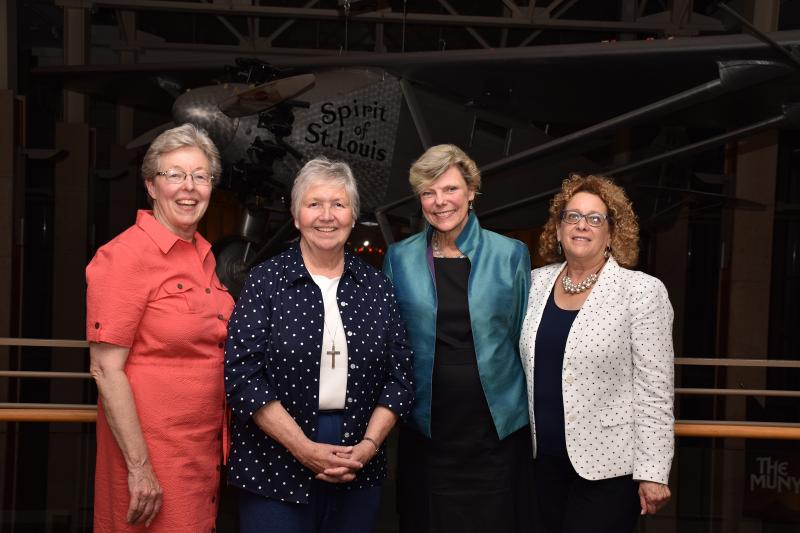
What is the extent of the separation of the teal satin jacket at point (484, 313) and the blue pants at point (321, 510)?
0.28 meters

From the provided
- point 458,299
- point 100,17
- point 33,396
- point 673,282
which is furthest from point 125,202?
point 458,299

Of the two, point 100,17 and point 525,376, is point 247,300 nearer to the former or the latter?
point 525,376

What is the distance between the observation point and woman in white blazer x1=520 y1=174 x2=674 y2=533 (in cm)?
178

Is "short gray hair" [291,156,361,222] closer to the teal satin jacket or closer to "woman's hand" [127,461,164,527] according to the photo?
the teal satin jacket

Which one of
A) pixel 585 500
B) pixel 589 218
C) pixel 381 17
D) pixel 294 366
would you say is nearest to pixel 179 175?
pixel 294 366

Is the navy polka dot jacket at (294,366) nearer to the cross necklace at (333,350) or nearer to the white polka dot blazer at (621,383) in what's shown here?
the cross necklace at (333,350)

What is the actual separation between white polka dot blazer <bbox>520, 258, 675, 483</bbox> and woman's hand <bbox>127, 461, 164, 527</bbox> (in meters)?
1.00

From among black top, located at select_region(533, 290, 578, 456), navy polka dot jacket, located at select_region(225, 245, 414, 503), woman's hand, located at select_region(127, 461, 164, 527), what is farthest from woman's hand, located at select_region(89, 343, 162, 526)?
black top, located at select_region(533, 290, 578, 456)

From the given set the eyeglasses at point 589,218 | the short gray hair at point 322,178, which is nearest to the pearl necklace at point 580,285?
the eyeglasses at point 589,218

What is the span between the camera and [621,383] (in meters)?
1.83

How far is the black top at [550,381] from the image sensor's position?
1855mm

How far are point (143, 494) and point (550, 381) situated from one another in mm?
1022

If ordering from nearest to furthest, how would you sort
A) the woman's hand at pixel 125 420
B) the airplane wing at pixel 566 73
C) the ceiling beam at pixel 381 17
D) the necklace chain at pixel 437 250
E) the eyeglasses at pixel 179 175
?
the woman's hand at pixel 125 420 → the eyeglasses at pixel 179 175 → the necklace chain at pixel 437 250 → the airplane wing at pixel 566 73 → the ceiling beam at pixel 381 17

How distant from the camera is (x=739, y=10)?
6.72 m
